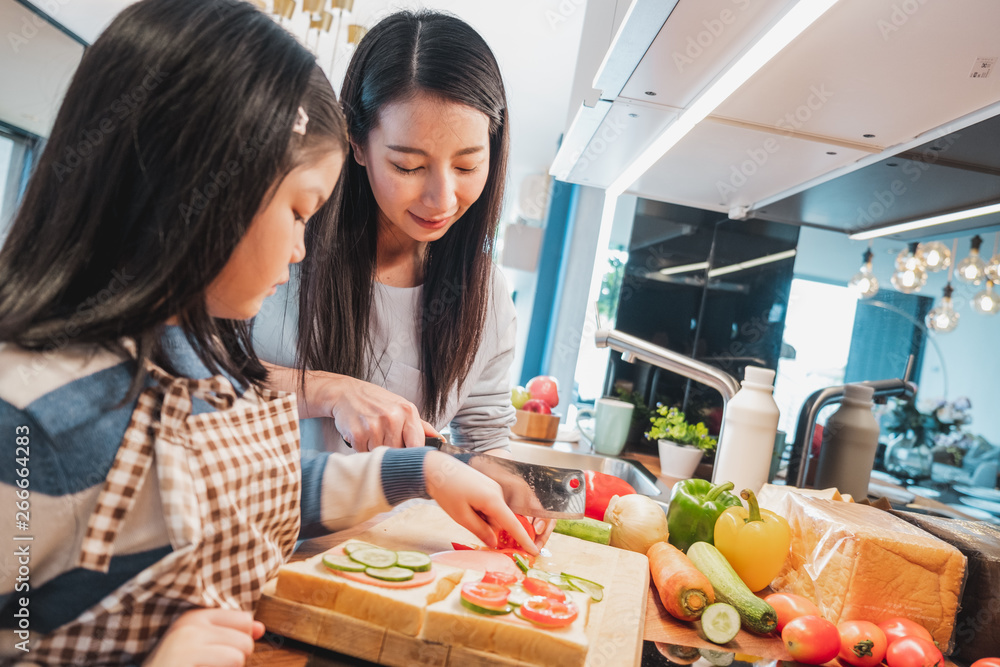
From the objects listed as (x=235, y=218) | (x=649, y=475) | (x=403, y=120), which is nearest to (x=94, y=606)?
(x=235, y=218)

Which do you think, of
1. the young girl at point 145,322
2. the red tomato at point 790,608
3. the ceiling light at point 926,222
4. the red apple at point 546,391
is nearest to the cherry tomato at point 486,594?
the young girl at point 145,322

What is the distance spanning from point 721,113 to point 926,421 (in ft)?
3.98

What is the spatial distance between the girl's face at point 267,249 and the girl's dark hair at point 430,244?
48 centimetres

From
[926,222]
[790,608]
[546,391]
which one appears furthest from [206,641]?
[546,391]

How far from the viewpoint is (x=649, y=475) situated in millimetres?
2107

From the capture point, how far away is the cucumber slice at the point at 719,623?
0.90 metres

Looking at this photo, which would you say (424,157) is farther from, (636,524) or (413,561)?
(636,524)

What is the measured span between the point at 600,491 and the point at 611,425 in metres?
0.99

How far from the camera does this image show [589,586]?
858 mm

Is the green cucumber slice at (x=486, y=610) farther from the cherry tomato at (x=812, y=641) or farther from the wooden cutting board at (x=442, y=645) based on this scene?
the cherry tomato at (x=812, y=641)

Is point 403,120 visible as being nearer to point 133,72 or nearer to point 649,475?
point 133,72

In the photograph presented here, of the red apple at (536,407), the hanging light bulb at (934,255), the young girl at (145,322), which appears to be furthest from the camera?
the red apple at (536,407)

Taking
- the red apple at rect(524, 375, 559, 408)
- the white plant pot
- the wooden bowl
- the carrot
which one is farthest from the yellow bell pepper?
the red apple at rect(524, 375, 559, 408)

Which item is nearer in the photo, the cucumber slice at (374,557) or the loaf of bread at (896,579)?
the cucumber slice at (374,557)
